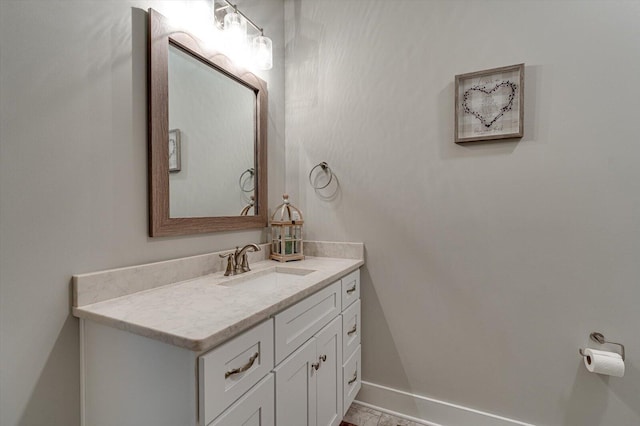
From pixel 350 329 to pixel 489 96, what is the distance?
1.40 m

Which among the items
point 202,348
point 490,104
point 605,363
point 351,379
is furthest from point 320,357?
point 490,104

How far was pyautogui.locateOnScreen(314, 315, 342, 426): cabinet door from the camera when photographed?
127 cm

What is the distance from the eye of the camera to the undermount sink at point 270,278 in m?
1.30

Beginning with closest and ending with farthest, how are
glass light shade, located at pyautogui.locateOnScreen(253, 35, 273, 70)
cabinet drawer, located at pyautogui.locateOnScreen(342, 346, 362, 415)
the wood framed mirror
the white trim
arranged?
the white trim → the wood framed mirror → cabinet drawer, located at pyautogui.locateOnScreen(342, 346, 362, 415) → glass light shade, located at pyautogui.locateOnScreen(253, 35, 273, 70)

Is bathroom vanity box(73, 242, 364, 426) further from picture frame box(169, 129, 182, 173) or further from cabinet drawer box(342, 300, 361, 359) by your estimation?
picture frame box(169, 129, 182, 173)

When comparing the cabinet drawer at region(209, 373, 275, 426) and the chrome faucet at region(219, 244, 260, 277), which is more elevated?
the chrome faucet at region(219, 244, 260, 277)

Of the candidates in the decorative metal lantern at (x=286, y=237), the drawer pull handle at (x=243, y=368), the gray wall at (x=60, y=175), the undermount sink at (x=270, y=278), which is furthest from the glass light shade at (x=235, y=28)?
the drawer pull handle at (x=243, y=368)

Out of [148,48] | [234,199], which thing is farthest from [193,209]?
[148,48]

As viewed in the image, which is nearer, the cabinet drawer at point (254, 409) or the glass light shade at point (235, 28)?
the cabinet drawer at point (254, 409)

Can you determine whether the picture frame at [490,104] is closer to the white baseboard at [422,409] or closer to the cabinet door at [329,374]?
the cabinet door at [329,374]

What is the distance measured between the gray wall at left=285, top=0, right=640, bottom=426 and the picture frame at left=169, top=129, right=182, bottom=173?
0.86 m

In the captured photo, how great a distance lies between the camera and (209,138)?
1473mm

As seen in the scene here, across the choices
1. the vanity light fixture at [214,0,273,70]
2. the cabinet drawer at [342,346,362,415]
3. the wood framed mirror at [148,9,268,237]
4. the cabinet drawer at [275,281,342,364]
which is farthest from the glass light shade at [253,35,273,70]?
the cabinet drawer at [342,346,362,415]

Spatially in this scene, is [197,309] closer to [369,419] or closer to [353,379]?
[353,379]
